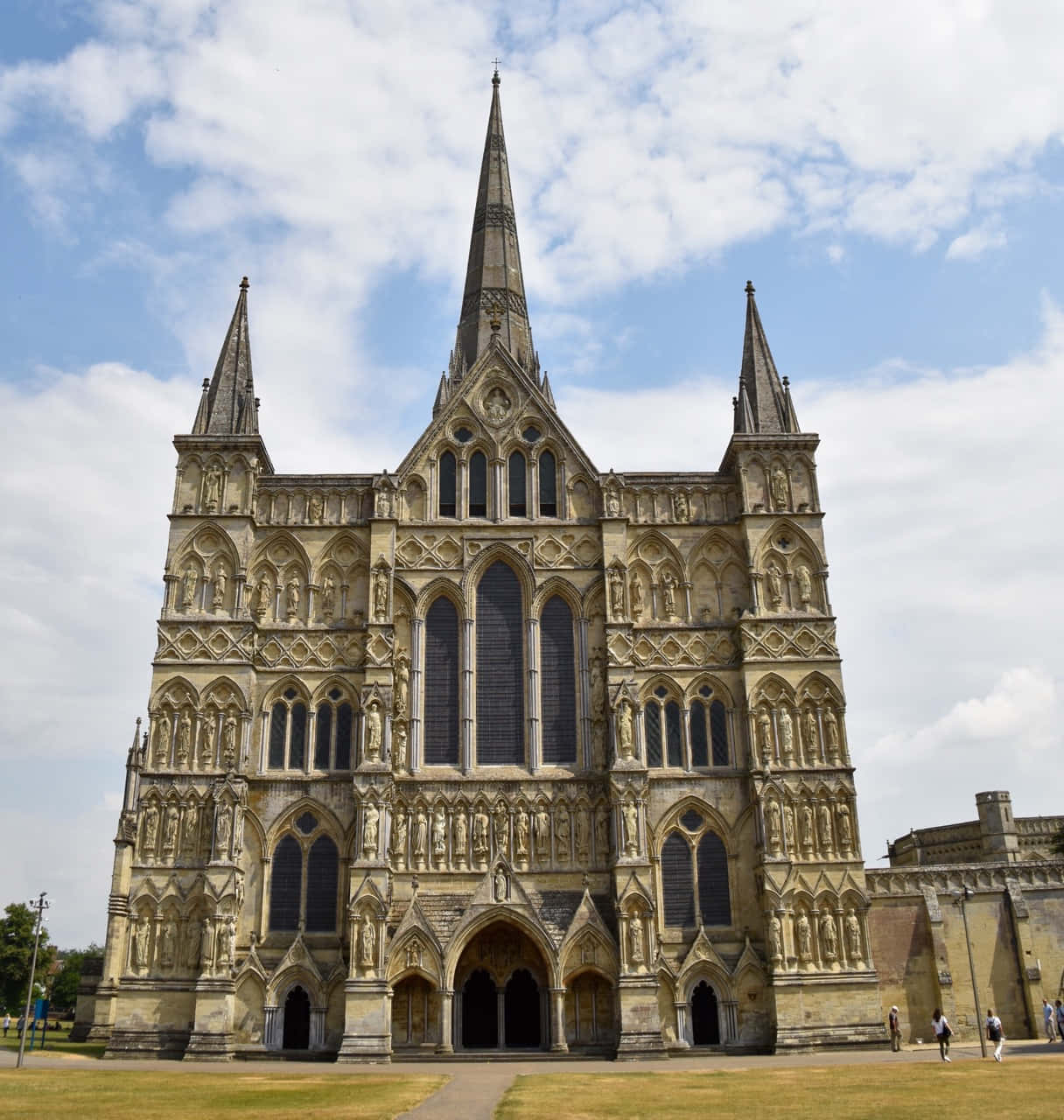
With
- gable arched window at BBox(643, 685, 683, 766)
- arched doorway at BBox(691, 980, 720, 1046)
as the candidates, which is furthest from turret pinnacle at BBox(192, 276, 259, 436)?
arched doorway at BBox(691, 980, 720, 1046)

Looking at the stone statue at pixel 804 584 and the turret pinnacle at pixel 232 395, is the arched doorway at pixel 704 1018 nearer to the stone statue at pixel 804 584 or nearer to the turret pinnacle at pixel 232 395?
the stone statue at pixel 804 584

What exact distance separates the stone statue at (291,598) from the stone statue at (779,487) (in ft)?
56.0

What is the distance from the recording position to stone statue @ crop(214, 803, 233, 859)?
34156 mm

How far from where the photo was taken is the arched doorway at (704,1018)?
112 ft

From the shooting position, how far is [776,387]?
41719 mm

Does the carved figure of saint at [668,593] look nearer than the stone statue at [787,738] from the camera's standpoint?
No

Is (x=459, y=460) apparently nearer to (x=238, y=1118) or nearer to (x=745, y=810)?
(x=745, y=810)

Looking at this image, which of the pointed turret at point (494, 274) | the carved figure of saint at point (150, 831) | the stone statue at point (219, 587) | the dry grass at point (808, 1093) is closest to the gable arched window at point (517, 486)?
the pointed turret at point (494, 274)

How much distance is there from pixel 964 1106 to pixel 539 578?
2311 cm

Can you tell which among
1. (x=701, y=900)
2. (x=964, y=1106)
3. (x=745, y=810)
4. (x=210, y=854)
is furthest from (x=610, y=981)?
(x=964, y=1106)

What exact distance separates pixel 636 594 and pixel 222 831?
1569 centimetres

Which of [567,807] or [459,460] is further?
[459,460]

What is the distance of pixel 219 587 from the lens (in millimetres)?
37844

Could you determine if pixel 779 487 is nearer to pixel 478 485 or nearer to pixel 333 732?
pixel 478 485
